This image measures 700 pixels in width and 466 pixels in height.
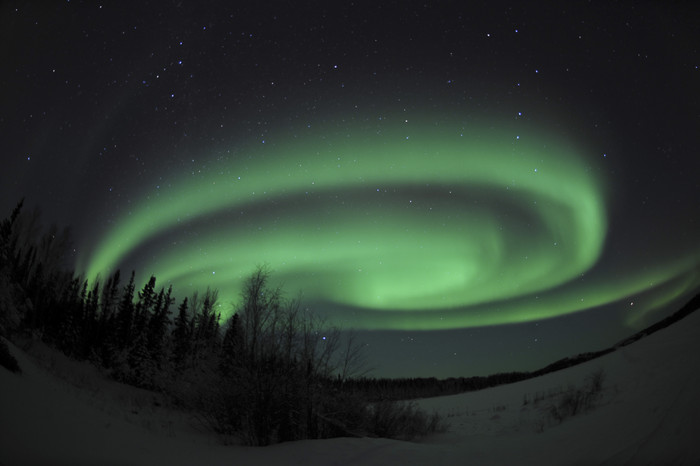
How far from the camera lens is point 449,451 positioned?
8469 mm

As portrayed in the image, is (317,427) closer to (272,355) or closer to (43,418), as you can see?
(272,355)

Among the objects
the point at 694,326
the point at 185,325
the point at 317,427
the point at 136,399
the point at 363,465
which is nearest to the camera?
the point at 363,465

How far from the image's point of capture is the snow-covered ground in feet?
14.7

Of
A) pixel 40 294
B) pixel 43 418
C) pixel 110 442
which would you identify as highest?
pixel 40 294

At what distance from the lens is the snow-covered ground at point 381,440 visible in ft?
14.7

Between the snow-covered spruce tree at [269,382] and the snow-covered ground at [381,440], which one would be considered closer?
the snow-covered ground at [381,440]

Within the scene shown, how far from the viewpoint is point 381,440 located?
31.8 ft

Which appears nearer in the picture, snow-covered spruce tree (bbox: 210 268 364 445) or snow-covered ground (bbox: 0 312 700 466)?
snow-covered ground (bbox: 0 312 700 466)

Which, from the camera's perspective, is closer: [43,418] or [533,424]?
[43,418]

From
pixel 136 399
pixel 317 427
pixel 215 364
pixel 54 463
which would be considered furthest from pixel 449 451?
pixel 136 399

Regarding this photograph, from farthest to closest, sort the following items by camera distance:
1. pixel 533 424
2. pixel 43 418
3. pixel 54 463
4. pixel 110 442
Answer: pixel 533 424
pixel 110 442
pixel 43 418
pixel 54 463

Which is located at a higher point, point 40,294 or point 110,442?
point 40,294

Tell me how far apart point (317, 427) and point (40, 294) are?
9.66 meters

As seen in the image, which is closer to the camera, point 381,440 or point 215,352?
point 381,440
